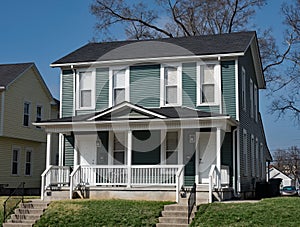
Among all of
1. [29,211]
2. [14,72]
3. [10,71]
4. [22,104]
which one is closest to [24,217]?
[29,211]

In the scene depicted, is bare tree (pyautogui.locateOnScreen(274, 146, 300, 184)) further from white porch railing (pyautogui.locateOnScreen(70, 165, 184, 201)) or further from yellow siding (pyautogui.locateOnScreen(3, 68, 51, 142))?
white porch railing (pyautogui.locateOnScreen(70, 165, 184, 201))

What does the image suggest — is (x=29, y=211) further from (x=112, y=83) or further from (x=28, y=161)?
(x=28, y=161)

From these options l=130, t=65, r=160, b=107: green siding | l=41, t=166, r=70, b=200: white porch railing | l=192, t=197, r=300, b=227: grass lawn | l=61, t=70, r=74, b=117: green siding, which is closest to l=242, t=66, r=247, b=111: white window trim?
l=130, t=65, r=160, b=107: green siding

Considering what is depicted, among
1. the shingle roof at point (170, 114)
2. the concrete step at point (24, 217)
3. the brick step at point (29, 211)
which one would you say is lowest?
the concrete step at point (24, 217)

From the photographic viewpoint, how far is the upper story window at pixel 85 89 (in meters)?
21.2

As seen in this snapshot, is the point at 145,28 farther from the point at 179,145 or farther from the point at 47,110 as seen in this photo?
the point at 179,145

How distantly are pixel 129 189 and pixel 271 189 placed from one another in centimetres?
762

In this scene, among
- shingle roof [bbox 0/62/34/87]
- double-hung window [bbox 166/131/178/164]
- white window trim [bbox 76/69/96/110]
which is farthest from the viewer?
shingle roof [bbox 0/62/34/87]

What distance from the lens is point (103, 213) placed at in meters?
15.3

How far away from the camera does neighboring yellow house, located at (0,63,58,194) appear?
27219 mm

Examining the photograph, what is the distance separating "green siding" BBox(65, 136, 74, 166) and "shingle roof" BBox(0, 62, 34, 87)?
25.6ft

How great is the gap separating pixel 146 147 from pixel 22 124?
459 inches

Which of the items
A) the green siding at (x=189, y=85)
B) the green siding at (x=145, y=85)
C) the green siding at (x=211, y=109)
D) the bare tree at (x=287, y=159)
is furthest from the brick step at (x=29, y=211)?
the bare tree at (x=287, y=159)

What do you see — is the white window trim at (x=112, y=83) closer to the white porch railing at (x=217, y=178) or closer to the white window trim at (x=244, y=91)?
the white window trim at (x=244, y=91)
